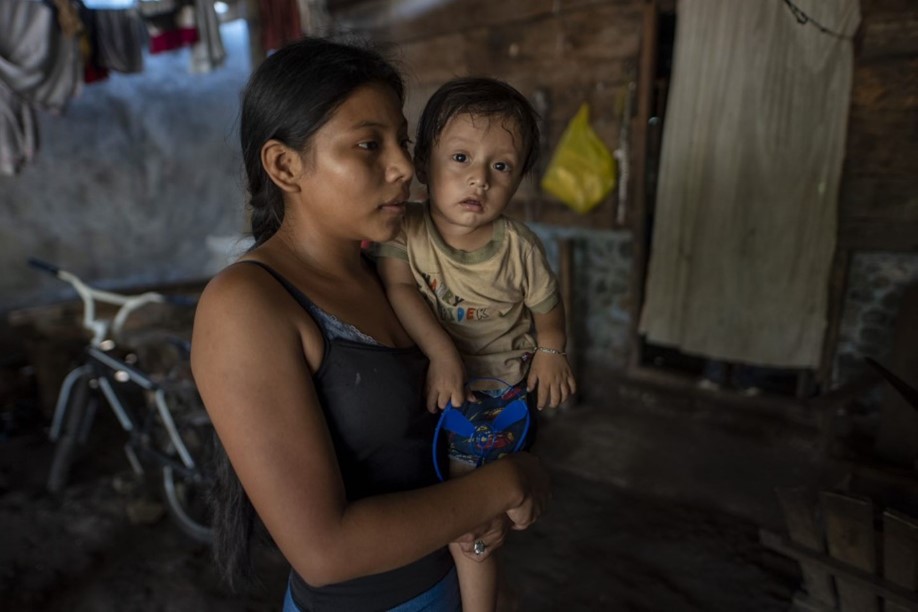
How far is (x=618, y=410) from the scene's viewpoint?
17.3ft

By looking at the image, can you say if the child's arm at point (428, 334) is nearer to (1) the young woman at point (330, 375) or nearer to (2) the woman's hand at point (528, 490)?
(1) the young woman at point (330, 375)

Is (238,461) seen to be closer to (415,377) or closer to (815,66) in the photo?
(415,377)

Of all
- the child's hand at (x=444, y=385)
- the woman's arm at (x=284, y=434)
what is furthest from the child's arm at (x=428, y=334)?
the woman's arm at (x=284, y=434)

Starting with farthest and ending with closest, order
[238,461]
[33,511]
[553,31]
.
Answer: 1. [553,31]
2. [33,511]
3. [238,461]

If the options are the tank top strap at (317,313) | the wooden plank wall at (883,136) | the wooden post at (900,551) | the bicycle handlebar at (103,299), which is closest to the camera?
the tank top strap at (317,313)

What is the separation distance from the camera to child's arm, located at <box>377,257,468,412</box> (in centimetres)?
129

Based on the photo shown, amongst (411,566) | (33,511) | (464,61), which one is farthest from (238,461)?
(464,61)

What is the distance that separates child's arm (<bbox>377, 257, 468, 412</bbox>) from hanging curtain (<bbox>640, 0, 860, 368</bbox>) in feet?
11.2

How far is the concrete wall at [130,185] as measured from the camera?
8133 mm

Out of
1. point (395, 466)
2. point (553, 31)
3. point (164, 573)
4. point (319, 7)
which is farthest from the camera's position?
point (319, 7)

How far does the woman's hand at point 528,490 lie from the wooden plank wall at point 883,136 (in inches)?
141

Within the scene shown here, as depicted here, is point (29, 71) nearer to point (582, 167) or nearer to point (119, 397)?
point (119, 397)

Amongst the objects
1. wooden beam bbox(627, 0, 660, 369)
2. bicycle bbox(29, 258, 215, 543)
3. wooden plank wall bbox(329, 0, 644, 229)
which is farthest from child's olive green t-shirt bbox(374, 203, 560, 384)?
wooden beam bbox(627, 0, 660, 369)

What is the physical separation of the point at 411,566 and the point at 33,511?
4391 mm
